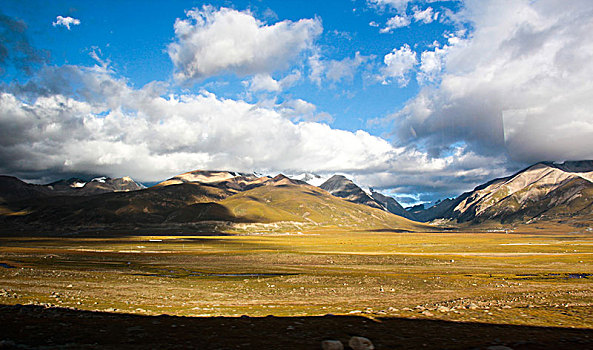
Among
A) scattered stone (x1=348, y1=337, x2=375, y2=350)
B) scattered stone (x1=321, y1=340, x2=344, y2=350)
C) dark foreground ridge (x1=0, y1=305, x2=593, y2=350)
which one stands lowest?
dark foreground ridge (x1=0, y1=305, x2=593, y2=350)

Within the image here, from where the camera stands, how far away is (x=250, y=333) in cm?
1709

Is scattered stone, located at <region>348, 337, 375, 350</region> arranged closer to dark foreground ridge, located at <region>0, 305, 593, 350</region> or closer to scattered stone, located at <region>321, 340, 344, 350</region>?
scattered stone, located at <region>321, 340, 344, 350</region>

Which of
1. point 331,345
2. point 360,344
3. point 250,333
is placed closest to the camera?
point 331,345

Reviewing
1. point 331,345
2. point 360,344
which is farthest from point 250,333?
point 360,344

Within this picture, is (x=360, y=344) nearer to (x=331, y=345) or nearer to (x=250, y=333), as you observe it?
(x=331, y=345)

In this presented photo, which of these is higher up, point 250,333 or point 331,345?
point 331,345

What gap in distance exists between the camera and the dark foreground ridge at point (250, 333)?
575 inches

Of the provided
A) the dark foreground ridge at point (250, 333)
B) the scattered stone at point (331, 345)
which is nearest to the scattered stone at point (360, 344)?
the scattered stone at point (331, 345)

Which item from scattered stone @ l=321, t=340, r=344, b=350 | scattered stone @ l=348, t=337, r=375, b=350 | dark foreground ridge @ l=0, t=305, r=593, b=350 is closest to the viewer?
scattered stone @ l=321, t=340, r=344, b=350

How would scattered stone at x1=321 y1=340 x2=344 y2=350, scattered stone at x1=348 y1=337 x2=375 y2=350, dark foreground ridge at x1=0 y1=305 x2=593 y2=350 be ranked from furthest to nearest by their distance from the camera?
dark foreground ridge at x1=0 y1=305 x2=593 y2=350 < scattered stone at x1=348 y1=337 x2=375 y2=350 < scattered stone at x1=321 y1=340 x2=344 y2=350

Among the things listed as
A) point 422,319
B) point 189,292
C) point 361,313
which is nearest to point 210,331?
point 361,313

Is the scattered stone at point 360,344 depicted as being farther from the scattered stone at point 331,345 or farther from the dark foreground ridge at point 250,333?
the dark foreground ridge at point 250,333

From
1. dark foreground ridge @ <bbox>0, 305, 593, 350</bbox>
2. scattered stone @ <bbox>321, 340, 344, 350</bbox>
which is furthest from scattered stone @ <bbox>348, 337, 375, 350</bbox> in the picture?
dark foreground ridge @ <bbox>0, 305, 593, 350</bbox>

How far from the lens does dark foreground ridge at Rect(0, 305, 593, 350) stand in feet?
48.0
